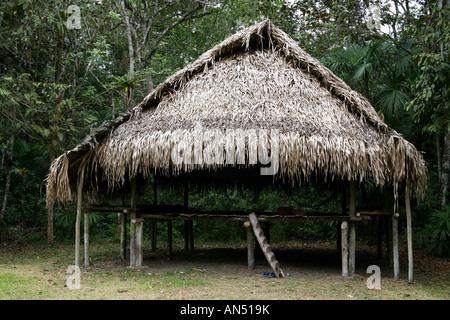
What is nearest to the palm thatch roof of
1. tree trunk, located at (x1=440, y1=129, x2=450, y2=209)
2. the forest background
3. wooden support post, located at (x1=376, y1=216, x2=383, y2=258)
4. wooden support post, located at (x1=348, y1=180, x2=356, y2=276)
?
wooden support post, located at (x1=348, y1=180, x2=356, y2=276)

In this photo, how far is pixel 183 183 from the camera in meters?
11.5

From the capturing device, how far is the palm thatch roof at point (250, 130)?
290 inches

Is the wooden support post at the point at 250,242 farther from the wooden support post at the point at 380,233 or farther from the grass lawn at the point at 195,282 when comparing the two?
the wooden support post at the point at 380,233

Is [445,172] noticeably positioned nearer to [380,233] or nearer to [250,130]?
[380,233]

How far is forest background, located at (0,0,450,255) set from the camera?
985cm

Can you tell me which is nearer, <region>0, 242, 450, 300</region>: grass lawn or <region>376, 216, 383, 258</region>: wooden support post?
<region>0, 242, 450, 300</region>: grass lawn

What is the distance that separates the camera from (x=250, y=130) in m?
7.52

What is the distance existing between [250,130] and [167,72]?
599 cm

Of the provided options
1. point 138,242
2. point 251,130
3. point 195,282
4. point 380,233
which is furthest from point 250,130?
point 380,233

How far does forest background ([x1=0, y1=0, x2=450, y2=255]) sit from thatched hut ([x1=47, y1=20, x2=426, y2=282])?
1266mm

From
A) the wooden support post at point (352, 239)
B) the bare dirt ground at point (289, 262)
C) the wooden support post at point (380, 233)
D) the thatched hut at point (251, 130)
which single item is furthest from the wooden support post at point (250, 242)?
the wooden support post at point (380, 233)

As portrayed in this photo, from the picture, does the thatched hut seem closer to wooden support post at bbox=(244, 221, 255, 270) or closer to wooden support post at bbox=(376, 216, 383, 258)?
wooden support post at bbox=(244, 221, 255, 270)

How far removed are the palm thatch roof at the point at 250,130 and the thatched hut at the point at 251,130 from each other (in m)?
0.02
